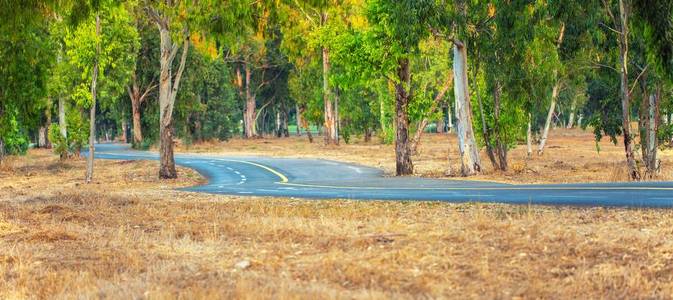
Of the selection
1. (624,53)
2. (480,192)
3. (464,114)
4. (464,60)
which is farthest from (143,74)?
(480,192)

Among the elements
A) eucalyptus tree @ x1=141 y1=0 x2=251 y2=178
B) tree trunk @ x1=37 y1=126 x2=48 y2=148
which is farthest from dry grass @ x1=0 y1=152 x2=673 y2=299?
tree trunk @ x1=37 y1=126 x2=48 y2=148

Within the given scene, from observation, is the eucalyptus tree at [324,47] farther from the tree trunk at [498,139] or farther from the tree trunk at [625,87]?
the tree trunk at [625,87]

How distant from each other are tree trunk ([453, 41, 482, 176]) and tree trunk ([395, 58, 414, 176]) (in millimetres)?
2748

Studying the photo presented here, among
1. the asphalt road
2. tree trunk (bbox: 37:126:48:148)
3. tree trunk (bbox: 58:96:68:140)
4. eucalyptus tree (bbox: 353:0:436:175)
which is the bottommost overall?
the asphalt road

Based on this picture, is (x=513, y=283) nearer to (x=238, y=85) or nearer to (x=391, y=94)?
(x=391, y=94)

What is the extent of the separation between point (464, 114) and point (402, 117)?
3461 millimetres

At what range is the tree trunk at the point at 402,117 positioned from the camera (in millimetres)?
30906

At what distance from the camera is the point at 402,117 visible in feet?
102

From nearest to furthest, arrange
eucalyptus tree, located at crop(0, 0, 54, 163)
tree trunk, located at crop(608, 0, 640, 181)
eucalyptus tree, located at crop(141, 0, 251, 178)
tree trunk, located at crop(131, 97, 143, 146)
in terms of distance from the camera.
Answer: eucalyptus tree, located at crop(0, 0, 54, 163), eucalyptus tree, located at crop(141, 0, 251, 178), tree trunk, located at crop(608, 0, 640, 181), tree trunk, located at crop(131, 97, 143, 146)

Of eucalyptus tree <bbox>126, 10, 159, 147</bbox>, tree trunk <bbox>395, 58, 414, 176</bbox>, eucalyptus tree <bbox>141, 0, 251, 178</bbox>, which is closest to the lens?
eucalyptus tree <bbox>141, 0, 251, 178</bbox>

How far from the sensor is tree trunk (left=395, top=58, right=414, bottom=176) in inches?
1217

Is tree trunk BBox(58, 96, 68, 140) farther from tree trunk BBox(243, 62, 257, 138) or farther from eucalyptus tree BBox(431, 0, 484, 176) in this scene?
tree trunk BBox(243, 62, 257, 138)

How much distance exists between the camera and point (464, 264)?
9.48m

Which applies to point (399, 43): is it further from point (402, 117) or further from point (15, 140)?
point (15, 140)
